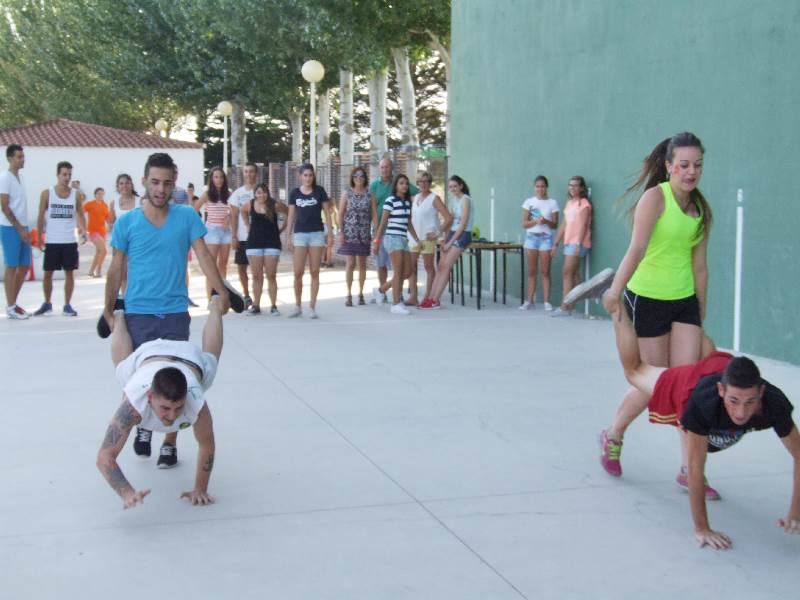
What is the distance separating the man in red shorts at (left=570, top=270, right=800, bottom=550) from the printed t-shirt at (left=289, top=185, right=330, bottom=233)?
7864mm

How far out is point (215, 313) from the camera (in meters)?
5.79

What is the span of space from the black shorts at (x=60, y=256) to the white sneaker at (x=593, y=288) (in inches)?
333

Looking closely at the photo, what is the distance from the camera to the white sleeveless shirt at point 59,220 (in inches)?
501

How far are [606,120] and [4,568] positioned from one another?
9336 millimetres

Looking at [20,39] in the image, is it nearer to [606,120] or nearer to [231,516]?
[606,120]

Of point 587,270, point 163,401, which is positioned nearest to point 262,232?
point 587,270

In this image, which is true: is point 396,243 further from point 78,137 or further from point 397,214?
point 78,137

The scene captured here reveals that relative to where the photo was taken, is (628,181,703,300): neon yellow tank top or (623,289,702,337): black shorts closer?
(628,181,703,300): neon yellow tank top

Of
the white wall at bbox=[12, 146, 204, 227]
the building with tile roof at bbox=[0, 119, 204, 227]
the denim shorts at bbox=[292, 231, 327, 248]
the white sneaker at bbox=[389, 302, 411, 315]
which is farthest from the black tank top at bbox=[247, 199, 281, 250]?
the building with tile roof at bbox=[0, 119, 204, 227]

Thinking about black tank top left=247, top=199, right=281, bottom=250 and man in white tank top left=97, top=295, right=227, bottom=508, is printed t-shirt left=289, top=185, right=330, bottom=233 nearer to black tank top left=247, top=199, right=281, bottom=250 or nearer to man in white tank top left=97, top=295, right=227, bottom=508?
black tank top left=247, top=199, right=281, bottom=250

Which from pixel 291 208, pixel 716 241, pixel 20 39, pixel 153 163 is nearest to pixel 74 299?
pixel 291 208

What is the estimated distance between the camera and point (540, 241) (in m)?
13.6

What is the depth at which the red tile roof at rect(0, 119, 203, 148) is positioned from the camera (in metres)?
39.2

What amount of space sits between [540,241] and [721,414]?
9.11 m
